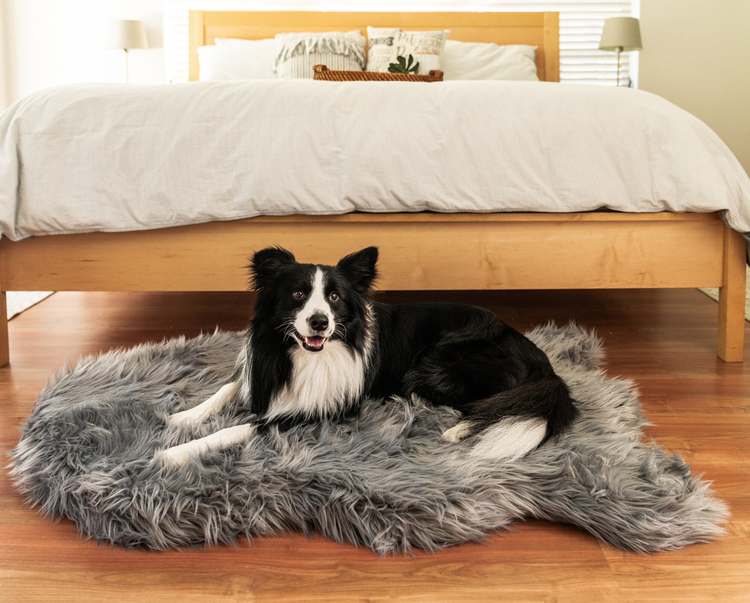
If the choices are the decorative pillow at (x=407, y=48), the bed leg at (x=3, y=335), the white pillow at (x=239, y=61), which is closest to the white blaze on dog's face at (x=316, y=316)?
the bed leg at (x=3, y=335)

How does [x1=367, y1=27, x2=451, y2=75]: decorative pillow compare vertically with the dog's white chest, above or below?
above

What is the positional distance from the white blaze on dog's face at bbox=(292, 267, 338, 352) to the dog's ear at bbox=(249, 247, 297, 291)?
0.08 meters

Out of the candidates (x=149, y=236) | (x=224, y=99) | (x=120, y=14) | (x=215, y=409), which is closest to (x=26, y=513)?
(x=215, y=409)

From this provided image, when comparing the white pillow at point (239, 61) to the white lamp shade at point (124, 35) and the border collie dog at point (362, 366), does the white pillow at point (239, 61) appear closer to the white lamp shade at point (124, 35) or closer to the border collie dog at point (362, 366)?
the white lamp shade at point (124, 35)

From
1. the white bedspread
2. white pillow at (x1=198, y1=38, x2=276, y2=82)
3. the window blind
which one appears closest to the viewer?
the white bedspread

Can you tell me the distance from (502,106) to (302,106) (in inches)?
24.8

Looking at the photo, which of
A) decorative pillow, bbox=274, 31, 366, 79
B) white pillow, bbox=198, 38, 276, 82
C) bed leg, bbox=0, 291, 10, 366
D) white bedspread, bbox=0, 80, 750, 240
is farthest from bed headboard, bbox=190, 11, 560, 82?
bed leg, bbox=0, 291, 10, 366

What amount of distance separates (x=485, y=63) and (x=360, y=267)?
303cm

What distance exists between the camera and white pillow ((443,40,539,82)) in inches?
157

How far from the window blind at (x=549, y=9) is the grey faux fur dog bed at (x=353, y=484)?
390 cm

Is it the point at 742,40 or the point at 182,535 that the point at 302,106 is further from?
the point at 742,40

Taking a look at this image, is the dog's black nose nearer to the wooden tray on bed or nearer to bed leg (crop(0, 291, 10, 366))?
bed leg (crop(0, 291, 10, 366))

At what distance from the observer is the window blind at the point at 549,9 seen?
4629mm

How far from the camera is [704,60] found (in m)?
4.53
